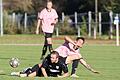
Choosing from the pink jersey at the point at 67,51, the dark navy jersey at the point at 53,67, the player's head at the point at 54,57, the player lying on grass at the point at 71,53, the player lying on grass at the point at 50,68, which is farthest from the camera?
the pink jersey at the point at 67,51

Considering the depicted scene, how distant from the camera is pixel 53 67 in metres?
14.8

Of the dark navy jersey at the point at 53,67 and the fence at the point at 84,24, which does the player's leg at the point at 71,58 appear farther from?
the fence at the point at 84,24

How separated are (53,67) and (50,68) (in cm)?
10

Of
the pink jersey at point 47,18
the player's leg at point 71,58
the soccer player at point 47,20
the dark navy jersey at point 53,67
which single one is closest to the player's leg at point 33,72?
the dark navy jersey at point 53,67

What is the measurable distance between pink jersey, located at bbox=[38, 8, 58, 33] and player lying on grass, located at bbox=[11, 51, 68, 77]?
7675mm

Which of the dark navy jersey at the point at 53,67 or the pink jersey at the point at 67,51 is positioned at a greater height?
the pink jersey at the point at 67,51

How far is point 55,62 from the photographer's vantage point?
575 inches

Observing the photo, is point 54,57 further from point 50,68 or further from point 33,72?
point 33,72

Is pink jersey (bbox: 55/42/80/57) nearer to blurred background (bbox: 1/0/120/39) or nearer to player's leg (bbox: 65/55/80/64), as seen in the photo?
player's leg (bbox: 65/55/80/64)

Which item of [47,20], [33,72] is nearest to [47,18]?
[47,20]

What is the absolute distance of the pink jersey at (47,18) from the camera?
22750mm

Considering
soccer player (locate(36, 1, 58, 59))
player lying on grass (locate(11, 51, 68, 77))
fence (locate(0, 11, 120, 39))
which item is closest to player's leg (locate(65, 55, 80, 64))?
player lying on grass (locate(11, 51, 68, 77))

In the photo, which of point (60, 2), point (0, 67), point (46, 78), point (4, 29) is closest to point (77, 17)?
point (4, 29)

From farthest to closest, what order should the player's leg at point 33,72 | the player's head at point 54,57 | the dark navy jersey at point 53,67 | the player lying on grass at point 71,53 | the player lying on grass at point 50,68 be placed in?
1. the player lying on grass at point 71,53
2. the player's leg at point 33,72
3. the dark navy jersey at point 53,67
4. the player lying on grass at point 50,68
5. the player's head at point 54,57
